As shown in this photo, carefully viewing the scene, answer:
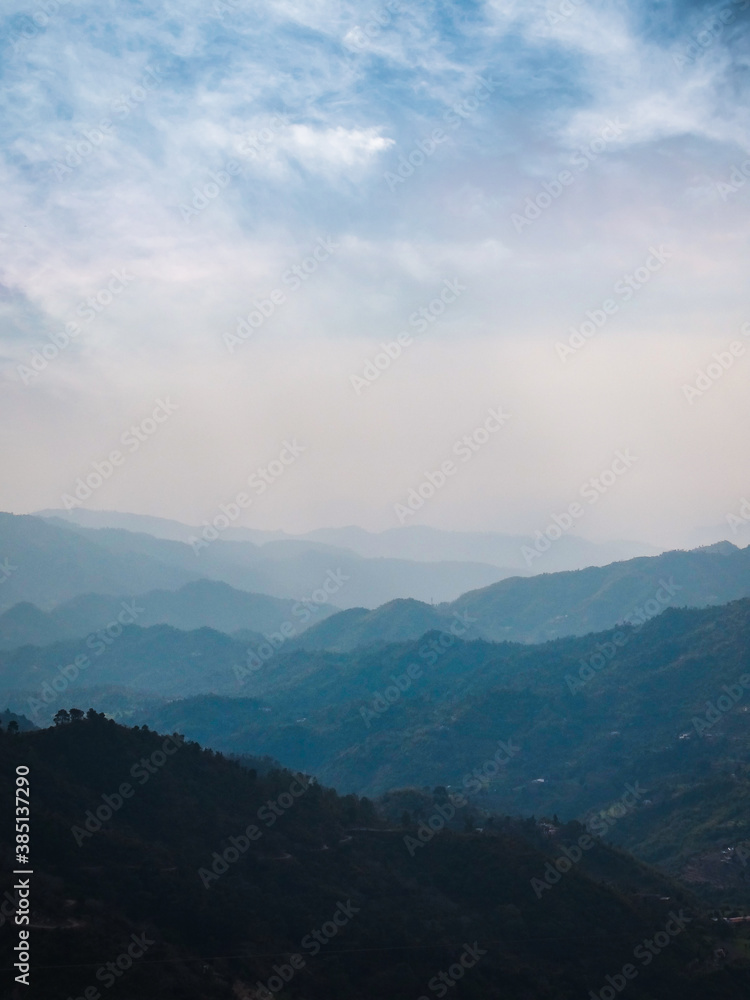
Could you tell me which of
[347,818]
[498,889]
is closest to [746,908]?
[498,889]

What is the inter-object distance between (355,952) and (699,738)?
435 feet

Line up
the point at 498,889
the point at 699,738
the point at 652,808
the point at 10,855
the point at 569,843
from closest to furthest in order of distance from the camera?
the point at 10,855, the point at 498,889, the point at 569,843, the point at 652,808, the point at 699,738

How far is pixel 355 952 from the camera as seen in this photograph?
188 ft

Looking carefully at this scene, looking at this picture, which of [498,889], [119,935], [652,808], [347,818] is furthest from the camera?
[652,808]

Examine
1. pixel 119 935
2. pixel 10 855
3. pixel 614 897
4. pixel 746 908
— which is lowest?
pixel 746 908

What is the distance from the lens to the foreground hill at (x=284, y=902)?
49.8 m

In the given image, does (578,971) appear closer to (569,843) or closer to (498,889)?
(498,889)

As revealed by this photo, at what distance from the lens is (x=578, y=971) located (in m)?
62.1

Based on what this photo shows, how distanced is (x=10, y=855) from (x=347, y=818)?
38.6 m

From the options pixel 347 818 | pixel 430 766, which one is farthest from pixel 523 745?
pixel 347 818

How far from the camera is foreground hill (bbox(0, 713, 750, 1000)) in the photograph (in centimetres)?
4978

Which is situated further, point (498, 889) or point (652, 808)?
point (652, 808)

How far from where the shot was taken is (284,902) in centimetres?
6266

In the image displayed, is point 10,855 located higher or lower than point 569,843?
higher
